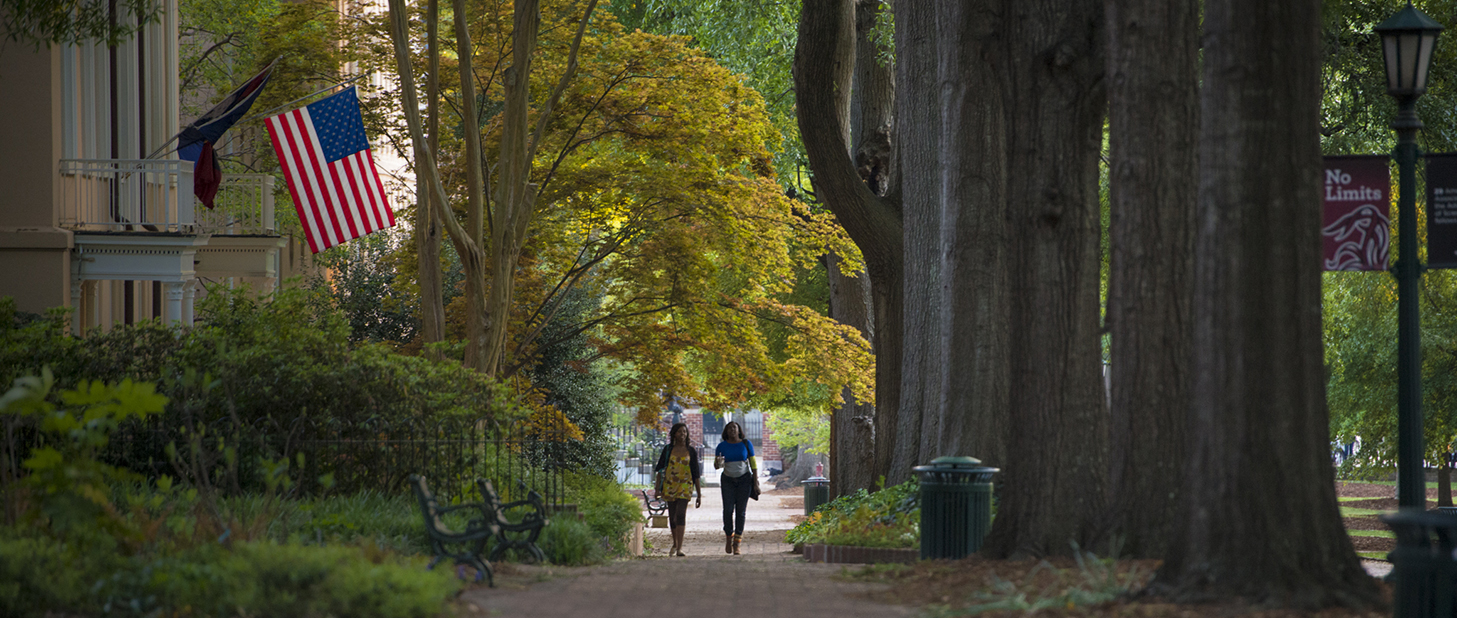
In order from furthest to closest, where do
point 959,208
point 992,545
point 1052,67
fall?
point 959,208, point 1052,67, point 992,545

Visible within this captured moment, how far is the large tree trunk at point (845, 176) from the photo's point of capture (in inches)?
620

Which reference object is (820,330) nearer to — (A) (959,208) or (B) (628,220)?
(B) (628,220)

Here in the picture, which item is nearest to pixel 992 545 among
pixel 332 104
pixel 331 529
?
pixel 331 529

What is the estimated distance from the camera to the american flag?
14797 mm

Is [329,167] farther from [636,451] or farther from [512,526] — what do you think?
[636,451]

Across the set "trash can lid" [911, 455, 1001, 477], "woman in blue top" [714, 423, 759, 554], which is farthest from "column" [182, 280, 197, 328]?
"trash can lid" [911, 455, 1001, 477]

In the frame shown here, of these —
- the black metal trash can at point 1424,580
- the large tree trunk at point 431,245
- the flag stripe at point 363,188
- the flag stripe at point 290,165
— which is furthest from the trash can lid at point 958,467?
the flag stripe at point 363,188

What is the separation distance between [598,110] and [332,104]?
439 centimetres

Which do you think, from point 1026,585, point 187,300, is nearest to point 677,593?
point 1026,585

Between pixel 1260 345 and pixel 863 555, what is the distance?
513cm

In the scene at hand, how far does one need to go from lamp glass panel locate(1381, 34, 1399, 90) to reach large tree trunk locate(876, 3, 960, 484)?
4988mm

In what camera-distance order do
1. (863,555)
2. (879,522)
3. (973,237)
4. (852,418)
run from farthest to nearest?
(852,418)
(879,522)
(973,237)
(863,555)

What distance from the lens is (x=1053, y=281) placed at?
9750 millimetres

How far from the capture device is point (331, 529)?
9.55 metres
